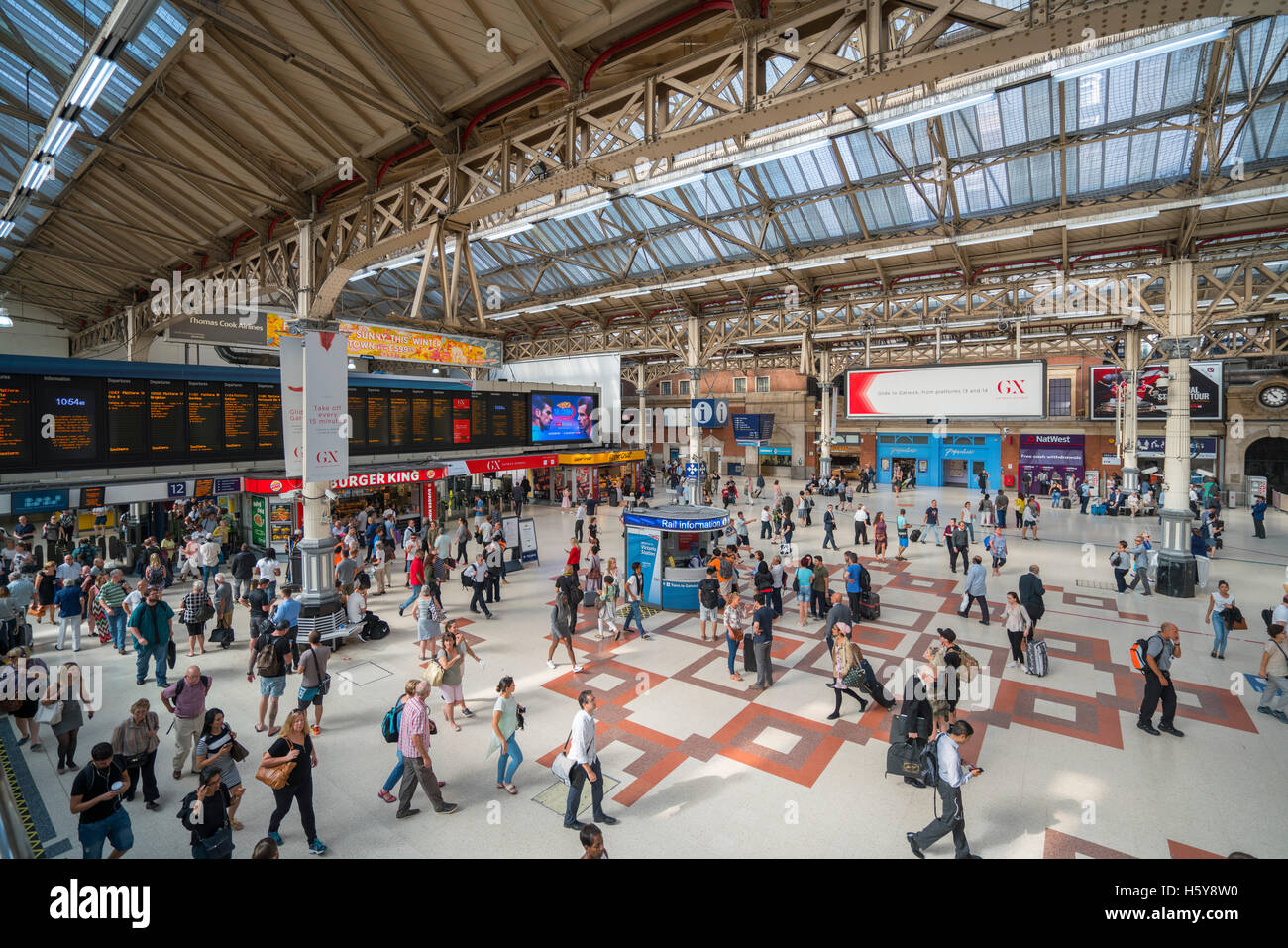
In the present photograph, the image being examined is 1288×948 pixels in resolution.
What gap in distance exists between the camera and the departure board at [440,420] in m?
18.0

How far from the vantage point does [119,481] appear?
1170 centimetres

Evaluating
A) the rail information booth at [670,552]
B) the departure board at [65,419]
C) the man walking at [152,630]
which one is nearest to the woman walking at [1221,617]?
the rail information booth at [670,552]

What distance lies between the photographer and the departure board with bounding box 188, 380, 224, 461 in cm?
1285

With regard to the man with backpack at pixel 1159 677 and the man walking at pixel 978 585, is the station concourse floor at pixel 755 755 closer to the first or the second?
the man with backpack at pixel 1159 677

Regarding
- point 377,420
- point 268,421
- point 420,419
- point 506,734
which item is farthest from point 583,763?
point 420,419

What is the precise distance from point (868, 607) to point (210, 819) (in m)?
10.7

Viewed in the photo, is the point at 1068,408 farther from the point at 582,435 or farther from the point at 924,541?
the point at 582,435

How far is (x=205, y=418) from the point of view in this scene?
1306 cm

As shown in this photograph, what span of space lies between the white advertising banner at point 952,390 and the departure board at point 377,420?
20.3m

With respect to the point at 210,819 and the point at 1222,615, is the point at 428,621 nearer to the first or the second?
the point at 210,819

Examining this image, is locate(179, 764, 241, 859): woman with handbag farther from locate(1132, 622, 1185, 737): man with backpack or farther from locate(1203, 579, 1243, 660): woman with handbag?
locate(1203, 579, 1243, 660): woman with handbag
